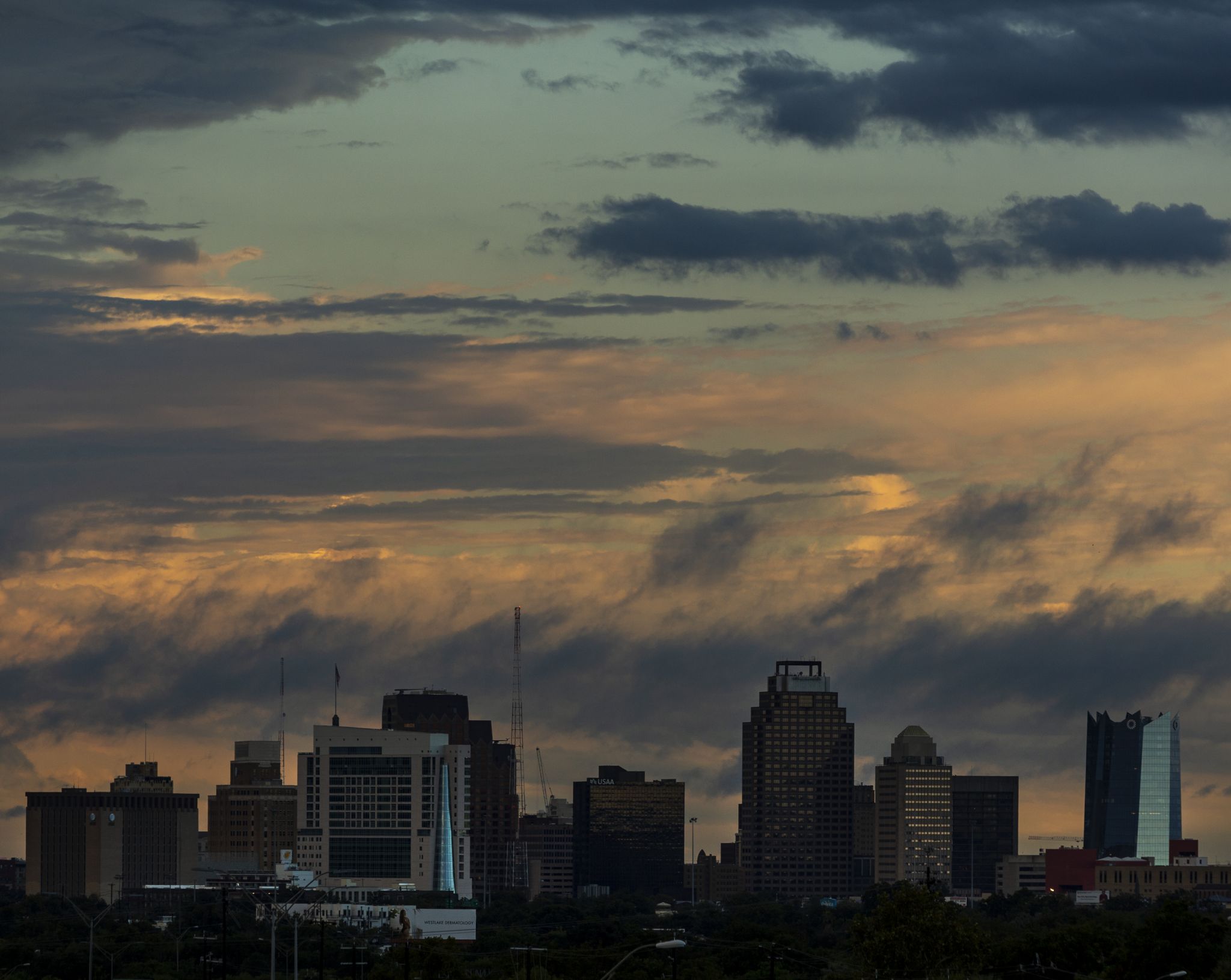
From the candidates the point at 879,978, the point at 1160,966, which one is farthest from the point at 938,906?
the point at 1160,966

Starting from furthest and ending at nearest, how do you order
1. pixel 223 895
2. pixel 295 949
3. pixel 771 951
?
1. pixel 223 895
2. pixel 771 951
3. pixel 295 949

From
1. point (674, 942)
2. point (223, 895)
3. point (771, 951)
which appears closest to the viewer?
point (674, 942)

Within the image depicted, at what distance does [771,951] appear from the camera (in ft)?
592

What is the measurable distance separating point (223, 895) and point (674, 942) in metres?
77.8

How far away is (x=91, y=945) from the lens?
18788cm

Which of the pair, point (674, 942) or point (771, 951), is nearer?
point (674, 942)

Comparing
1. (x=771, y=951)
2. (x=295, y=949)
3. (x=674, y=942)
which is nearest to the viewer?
(x=674, y=942)

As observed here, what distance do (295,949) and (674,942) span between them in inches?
1750

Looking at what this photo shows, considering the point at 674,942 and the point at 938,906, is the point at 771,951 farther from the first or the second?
the point at 674,942

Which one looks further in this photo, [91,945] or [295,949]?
[91,945]

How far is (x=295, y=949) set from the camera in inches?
6363

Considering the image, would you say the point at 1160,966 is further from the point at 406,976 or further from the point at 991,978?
the point at 406,976

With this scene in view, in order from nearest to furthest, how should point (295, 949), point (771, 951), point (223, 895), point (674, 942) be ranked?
point (674, 942)
point (295, 949)
point (771, 951)
point (223, 895)

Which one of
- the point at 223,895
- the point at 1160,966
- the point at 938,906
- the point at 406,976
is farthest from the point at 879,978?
the point at 223,895
